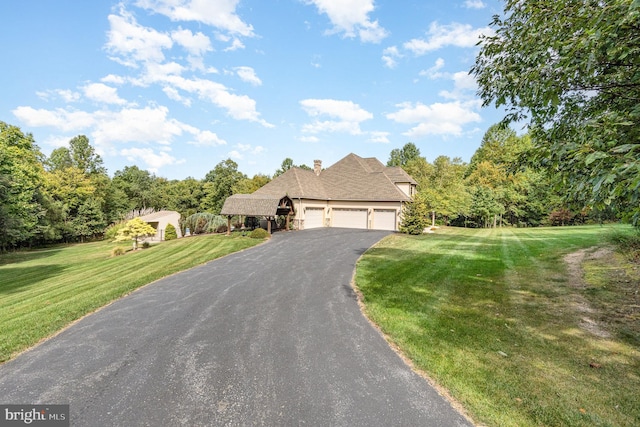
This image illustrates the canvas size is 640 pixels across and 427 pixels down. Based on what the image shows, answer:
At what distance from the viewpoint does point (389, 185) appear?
29688 millimetres

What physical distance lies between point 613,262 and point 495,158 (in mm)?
40621

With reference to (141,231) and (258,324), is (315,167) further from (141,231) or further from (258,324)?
(258,324)

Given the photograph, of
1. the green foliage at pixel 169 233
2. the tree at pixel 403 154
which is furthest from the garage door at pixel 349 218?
the tree at pixel 403 154

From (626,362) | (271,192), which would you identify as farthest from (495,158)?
(626,362)

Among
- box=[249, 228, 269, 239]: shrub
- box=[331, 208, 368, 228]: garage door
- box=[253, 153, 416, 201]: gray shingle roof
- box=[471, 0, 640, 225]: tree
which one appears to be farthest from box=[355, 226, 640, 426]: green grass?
box=[331, 208, 368, 228]: garage door

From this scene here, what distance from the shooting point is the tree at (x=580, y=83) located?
3469mm

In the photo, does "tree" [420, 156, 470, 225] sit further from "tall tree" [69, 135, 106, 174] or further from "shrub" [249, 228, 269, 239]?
"tall tree" [69, 135, 106, 174]

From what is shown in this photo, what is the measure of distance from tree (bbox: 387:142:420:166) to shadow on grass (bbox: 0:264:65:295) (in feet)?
195

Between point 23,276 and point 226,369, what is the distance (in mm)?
18964

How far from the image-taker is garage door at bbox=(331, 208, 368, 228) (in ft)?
98.0

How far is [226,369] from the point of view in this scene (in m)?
5.06

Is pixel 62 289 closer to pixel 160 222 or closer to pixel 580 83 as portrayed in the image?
pixel 580 83

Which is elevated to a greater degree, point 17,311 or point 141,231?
point 141,231

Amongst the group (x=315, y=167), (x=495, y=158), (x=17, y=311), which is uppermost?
(x=495, y=158)
